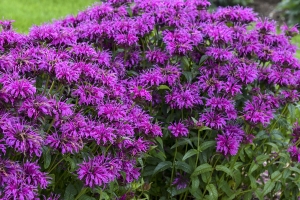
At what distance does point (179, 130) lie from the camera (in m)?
2.84

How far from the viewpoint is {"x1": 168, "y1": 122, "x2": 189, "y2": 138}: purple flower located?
283 cm

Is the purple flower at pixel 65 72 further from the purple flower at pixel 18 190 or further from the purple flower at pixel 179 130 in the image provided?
the purple flower at pixel 179 130

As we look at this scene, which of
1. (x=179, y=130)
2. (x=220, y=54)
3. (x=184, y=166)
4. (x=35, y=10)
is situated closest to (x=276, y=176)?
(x=184, y=166)

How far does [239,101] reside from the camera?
318 cm

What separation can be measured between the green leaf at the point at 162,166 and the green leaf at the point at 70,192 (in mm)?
661

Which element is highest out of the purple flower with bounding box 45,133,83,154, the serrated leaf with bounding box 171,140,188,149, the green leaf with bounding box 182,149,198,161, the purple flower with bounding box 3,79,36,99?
the purple flower with bounding box 3,79,36,99

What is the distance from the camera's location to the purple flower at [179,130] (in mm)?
2826

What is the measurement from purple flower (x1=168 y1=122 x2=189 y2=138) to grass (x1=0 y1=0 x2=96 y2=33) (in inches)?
175

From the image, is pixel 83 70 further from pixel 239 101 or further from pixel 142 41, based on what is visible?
pixel 239 101

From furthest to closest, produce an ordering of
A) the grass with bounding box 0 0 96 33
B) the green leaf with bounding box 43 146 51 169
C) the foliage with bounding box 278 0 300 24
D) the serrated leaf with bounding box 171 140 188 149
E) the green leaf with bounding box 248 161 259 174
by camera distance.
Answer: the foliage with bounding box 278 0 300 24, the grass with bounding box 0 0 96 33, the green leaf with bounding box 248 161 259 174, the serrated leaf with bounding box 171 140 188 149, the green leaf with bounding box 43 146 51 169

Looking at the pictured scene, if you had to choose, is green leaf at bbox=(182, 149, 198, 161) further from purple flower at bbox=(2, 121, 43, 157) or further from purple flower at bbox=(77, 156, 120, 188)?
purple flower at bbox=(2, 121, 43, 157)

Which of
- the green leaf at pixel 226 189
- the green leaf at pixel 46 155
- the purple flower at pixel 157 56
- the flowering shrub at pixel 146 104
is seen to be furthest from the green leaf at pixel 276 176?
the green leaf at pixel 46 155

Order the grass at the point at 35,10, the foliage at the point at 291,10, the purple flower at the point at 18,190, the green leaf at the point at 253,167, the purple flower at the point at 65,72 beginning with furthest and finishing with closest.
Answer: the foliage at the point at 291,10, the grass at the point at 35,10, the green leaf at the point at 253,167, the purple flower at the point at 65,72, the purple flower at the point at 18,190

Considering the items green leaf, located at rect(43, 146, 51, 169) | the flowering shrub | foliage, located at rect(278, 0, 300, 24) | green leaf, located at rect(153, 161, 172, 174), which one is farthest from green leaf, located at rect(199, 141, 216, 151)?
foliage, located at rect(278, 0, 300, 24)
